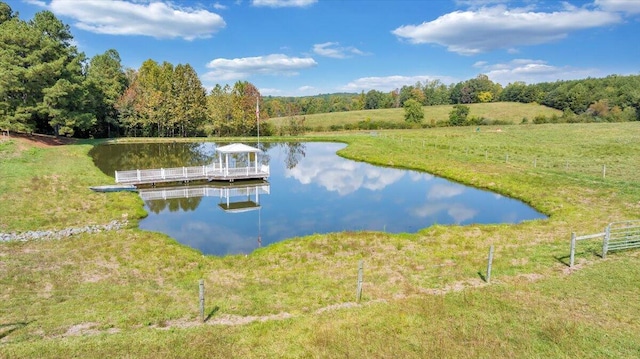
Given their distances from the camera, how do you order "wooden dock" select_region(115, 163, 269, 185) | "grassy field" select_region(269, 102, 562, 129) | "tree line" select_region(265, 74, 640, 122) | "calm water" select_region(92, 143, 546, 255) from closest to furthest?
"calm water" select_region(92, 143, 546, 255) < "wooden dock" select_region(115, 163, 269, 185) < "tree line" select_region(265, 74, 640, 122) < "grassy field" select_region(269, 102, 562, 129)

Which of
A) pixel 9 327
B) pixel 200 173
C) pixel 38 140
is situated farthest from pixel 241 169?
pixel 38 140

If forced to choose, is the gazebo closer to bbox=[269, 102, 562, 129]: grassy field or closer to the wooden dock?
the wooden dock

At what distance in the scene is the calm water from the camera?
18.2 m

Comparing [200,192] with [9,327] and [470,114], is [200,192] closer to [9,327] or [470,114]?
[9,327]

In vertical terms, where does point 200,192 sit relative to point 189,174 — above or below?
below

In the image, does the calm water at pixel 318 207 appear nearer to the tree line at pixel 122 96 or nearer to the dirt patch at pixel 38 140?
the dirt patch at pixel 38 140

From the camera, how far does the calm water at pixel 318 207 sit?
18.2 meters

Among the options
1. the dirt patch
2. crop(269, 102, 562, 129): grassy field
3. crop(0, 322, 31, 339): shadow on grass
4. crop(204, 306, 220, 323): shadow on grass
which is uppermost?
crop(269, 102, 562, 129): grassy field

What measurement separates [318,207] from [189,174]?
1226 centimetres

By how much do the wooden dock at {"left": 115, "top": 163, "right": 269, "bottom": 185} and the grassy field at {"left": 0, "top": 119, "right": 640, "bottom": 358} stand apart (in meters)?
6.50

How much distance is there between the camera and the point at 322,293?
11.0 m

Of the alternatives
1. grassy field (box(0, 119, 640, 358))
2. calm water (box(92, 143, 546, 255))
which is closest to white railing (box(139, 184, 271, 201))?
calm water (box(92, 143, 546, 255))

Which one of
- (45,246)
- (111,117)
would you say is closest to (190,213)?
(45,246)

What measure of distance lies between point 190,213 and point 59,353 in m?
14.1
